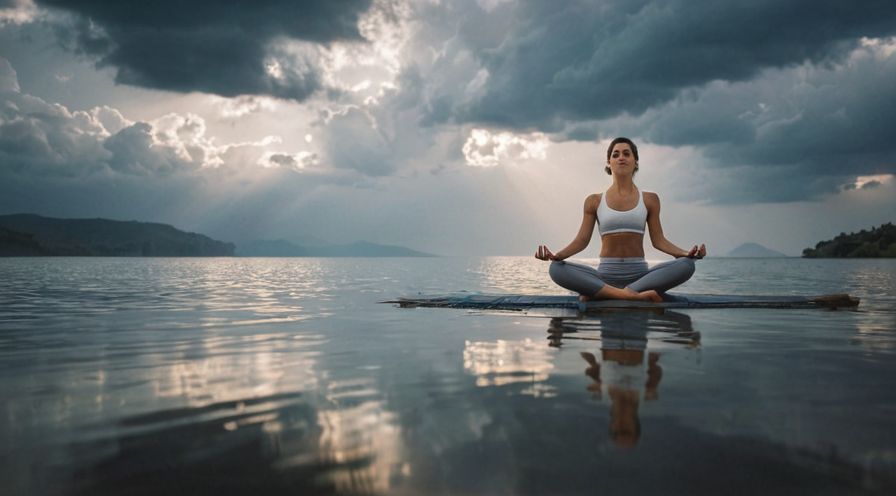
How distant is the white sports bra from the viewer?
10.5 meters

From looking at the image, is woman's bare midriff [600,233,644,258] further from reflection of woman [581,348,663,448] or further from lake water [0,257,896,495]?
reflection of woman [581,348,663,448]

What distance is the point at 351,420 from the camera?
3139 millimetres

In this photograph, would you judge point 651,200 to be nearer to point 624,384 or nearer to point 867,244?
point 624,384

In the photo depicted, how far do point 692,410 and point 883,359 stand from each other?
3.32 meters

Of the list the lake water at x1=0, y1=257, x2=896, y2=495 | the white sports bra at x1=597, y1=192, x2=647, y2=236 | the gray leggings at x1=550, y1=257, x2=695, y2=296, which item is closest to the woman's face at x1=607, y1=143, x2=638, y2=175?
the white sports bra at x1=597, y1=192, x2=647, y2=236

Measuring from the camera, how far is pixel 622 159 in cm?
1069

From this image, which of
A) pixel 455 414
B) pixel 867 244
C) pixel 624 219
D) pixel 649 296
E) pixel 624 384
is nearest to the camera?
pixel 455 414

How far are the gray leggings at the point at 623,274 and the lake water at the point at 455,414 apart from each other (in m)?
2.98

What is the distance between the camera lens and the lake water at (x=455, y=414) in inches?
90.3

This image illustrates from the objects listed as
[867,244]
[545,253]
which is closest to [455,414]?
[545,253]

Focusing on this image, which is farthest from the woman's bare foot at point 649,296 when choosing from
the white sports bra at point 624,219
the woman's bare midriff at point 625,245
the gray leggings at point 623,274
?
the white sports bra at point 624,219

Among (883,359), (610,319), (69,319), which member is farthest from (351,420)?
(69,319)

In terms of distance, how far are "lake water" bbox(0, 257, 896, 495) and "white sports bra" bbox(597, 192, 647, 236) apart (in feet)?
12.5

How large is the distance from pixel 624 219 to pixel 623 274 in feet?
3.67
